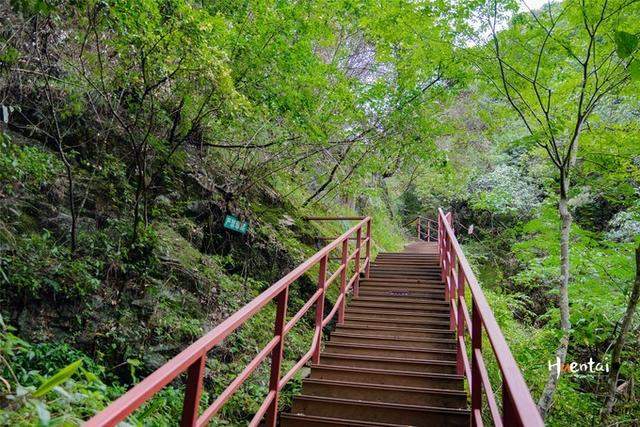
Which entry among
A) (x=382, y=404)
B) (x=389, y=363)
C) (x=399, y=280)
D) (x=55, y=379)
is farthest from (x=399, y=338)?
(x=55, y=379)

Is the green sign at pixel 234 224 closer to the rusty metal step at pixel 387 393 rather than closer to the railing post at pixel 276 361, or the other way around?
the rusty metal step at pixel 387 393

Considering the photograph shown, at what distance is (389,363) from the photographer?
3.99 m

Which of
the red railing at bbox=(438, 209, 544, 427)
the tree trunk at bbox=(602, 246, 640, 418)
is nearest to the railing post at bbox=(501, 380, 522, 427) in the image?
the red railing at bbox=(438, 209, 544, 427)

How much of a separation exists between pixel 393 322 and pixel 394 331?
25 centimetres

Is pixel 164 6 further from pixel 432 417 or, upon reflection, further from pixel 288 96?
pixel 432 417

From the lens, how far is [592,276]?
560 centimetres

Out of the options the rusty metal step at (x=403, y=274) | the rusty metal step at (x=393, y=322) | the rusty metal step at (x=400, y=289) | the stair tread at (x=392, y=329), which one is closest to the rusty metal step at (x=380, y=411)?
the stair tread at (x=392, y=329)

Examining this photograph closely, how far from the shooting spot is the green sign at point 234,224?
5914 millimetres

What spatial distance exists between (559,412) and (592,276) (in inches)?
72.2

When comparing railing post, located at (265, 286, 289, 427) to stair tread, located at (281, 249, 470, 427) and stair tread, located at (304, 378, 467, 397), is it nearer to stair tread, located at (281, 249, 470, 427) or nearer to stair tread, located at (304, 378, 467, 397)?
stair tread, located at (281, 249, 470, 427)

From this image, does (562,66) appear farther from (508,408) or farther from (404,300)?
(508,408)

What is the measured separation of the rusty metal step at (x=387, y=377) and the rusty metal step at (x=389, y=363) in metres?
0.17

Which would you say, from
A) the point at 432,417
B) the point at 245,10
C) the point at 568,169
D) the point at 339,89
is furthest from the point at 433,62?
the point at 432,417

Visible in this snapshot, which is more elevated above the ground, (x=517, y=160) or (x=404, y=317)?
(x=517, y=160)
